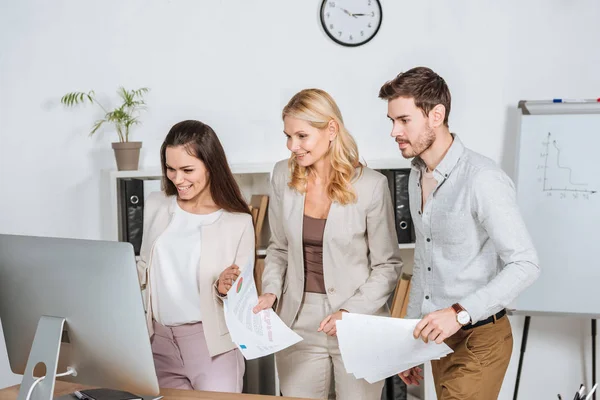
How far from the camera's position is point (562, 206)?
3076mm

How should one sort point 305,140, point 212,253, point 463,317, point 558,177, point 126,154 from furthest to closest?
point 126,154
point 558,177
point 212,253
point 305,140
point 463,317

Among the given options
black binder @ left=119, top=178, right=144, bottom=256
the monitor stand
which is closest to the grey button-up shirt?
the monitor stand

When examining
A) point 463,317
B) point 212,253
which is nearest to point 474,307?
point 463,317

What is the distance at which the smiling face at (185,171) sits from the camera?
2260 mm

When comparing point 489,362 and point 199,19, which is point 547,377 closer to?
point 489,362

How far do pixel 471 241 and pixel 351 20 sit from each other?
69.5 inches

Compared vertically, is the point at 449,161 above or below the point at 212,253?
above

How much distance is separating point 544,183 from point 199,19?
1.78 metres

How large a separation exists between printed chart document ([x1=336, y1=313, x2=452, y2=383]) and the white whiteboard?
5.04ft

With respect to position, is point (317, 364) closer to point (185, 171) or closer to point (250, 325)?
point (250, 325)

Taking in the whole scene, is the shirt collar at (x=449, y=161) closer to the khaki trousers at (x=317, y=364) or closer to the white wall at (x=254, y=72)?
the khaki trousers at (x=317, y=364)

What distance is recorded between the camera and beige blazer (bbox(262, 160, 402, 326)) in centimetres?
214

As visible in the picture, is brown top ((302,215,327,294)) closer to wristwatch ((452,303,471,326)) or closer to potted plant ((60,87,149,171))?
wristwatch ((452,303,471,326))

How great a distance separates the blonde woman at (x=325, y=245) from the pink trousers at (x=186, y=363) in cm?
21
